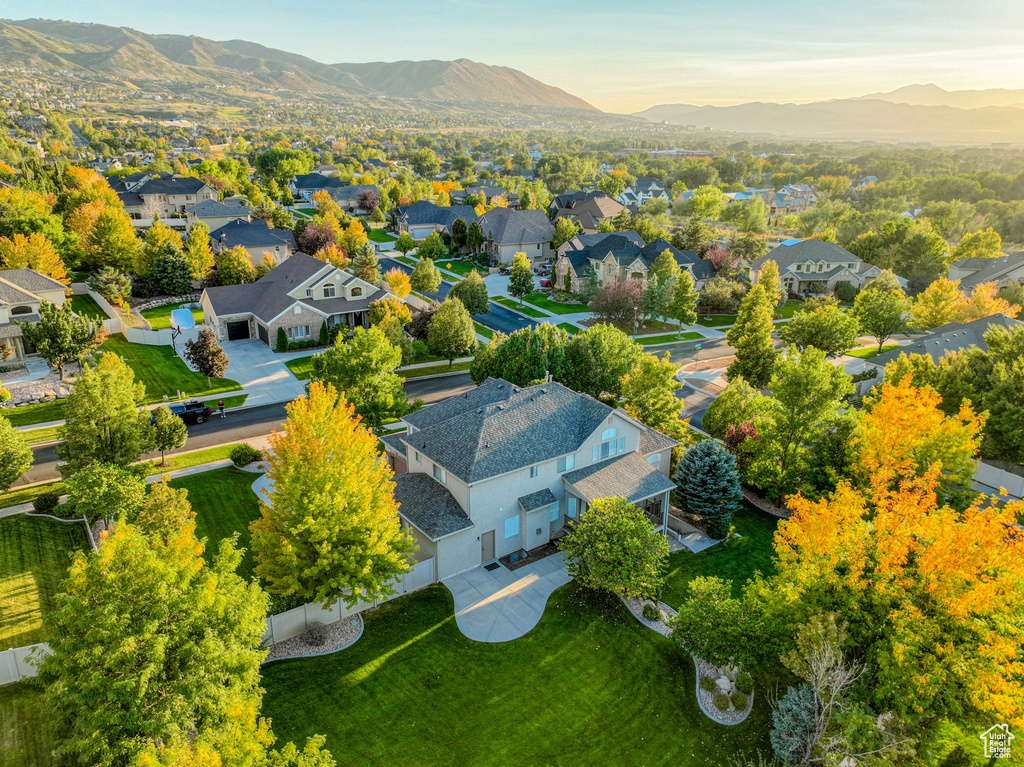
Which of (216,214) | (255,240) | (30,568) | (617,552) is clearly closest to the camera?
(617,552)

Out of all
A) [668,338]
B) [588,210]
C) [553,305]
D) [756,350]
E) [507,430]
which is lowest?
[668,338]

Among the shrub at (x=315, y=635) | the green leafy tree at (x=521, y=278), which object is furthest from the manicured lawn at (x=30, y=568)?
the green leafy tree at (x=521, y=278)

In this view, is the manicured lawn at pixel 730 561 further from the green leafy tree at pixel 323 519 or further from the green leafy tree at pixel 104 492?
the green leafy tree at pixel 104 492

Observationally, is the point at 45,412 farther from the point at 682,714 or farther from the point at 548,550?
the point at 682,714

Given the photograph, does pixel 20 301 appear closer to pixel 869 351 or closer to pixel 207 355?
pixel 207 355

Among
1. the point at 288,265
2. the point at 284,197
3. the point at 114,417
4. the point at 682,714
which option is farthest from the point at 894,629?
the point at 284,197

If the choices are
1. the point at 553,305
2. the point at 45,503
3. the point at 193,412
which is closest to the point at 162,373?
the point at 193,412

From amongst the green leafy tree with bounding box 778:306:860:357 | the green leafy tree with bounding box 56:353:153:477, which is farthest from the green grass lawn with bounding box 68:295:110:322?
the green leafy tree with bounding box 778:306:860:357
